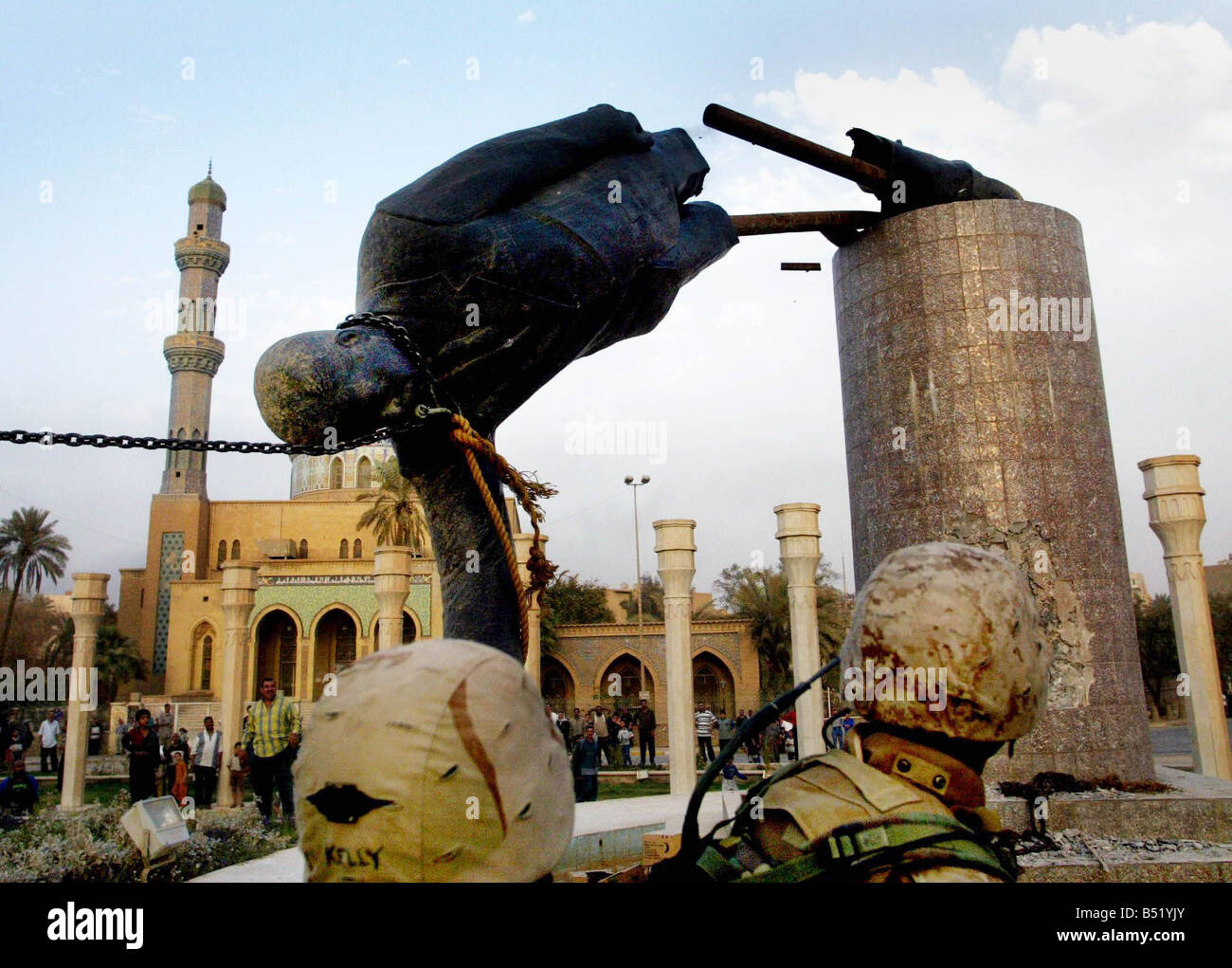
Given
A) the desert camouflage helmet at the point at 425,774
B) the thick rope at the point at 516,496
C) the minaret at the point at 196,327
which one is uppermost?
the minaret at the point at 196,327

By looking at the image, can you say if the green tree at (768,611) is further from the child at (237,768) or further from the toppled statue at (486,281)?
the toppled statue at (486,281)

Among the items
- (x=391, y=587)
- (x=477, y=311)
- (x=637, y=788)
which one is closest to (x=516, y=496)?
(x=477, y=311)

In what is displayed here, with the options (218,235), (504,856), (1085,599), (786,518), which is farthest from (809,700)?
(218,235)

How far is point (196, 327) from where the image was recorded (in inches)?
1752

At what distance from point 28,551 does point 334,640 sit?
588 inches

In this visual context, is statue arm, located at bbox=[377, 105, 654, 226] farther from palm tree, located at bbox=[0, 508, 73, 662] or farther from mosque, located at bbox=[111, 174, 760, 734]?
palm tree, located at bbox=[0, 508, 73, 662]

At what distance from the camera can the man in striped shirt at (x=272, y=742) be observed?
8938 millimetres

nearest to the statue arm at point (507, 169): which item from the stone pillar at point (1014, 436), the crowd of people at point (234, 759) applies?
the crowd of people at point (234, 759)

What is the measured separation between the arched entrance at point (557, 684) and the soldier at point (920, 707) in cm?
3920

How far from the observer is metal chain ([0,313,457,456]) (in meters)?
2.22

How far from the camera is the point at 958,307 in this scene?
520 cm

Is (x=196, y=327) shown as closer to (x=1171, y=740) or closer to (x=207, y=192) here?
(x=207, y=192)

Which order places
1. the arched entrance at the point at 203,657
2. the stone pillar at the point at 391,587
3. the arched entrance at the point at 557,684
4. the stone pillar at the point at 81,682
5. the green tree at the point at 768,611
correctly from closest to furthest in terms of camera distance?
the stone pillar at the point at 391,587, the stone pillar at the point at 81,682, the green tree at the point at 768,611, the arched entrance at the point at 557,684, the arched entrance at the point at 203,657
